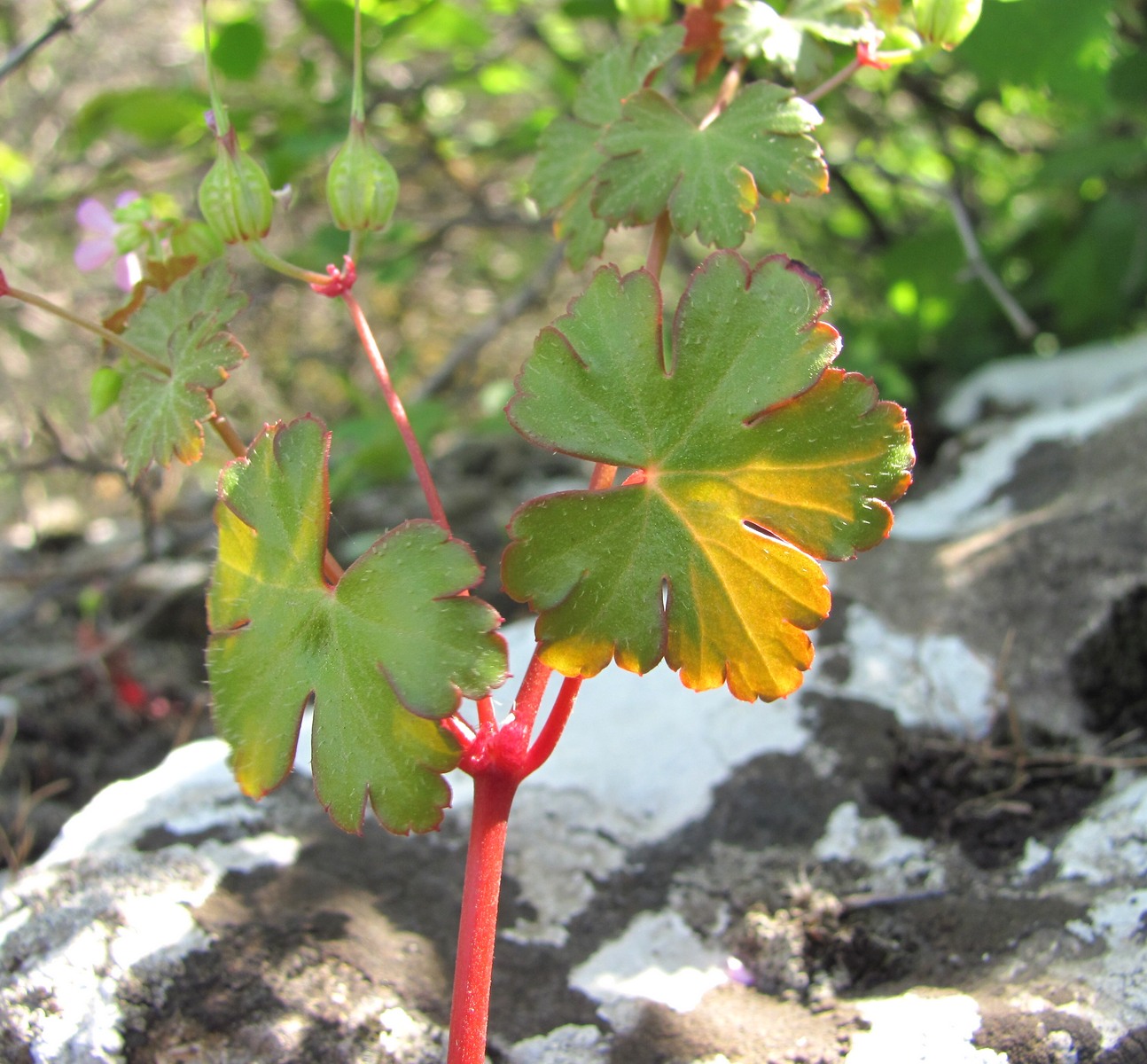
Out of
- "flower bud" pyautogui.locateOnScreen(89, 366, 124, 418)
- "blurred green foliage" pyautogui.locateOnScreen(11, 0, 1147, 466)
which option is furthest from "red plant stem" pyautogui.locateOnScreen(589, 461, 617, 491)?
"blurred green foliage" pyautogui.locateOnScreen(11, 0, 1147, 466)

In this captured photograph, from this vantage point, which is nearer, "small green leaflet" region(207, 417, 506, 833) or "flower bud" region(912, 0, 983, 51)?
"small green leaflet" region(207, 417, 506, 833)

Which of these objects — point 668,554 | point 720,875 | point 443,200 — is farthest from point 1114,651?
point 443,200

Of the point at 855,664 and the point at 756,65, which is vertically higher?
the point at 756,65

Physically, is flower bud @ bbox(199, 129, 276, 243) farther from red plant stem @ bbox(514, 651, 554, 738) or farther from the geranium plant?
red plant stem @ bbox(514, 651, 554, 738)

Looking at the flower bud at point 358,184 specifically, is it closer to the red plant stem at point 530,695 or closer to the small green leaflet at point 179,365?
the small green leaflet at point 179,365

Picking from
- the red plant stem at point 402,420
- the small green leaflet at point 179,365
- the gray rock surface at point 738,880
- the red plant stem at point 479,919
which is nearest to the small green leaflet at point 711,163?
the red plant stem at point 402,420

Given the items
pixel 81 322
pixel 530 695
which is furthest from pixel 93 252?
pixel 530 695

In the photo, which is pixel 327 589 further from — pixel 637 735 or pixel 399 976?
pixel 637 735
